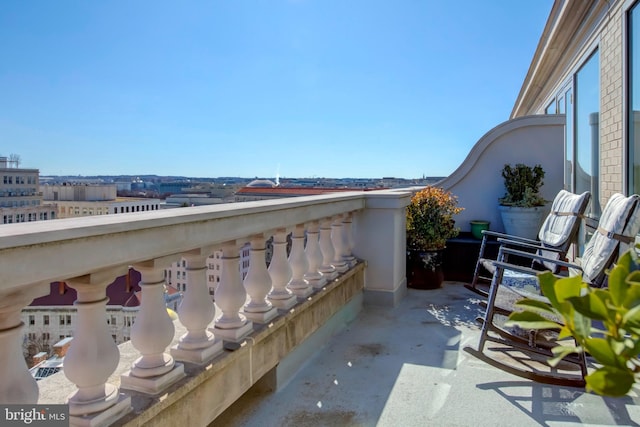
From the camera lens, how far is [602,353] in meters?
0.42

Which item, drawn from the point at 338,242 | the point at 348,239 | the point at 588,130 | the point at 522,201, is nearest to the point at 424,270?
the point at 348,239

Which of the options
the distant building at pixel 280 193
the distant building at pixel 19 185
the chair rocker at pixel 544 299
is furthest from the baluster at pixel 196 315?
the distant building at pixel 19 185

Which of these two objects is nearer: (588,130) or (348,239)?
(348,239)

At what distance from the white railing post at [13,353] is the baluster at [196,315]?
0.64 m

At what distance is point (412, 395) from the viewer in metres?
2.09

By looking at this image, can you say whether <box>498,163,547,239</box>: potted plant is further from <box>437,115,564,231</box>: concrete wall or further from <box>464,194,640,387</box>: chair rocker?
<box>464,194,640,387</box>: chair rocker

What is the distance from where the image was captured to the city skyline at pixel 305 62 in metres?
7.18

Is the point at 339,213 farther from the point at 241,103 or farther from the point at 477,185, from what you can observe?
the point at 241,103

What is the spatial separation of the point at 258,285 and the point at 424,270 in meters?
2.49

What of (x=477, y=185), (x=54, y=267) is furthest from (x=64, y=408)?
(x=477, y=185)

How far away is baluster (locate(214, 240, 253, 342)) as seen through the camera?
1.82 m

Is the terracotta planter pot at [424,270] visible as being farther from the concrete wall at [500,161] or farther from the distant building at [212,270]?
the distant building at [212,270]

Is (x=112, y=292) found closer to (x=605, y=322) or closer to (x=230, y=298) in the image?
(x=230, y=298)

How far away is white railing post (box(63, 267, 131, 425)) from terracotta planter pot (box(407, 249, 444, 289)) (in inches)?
132
